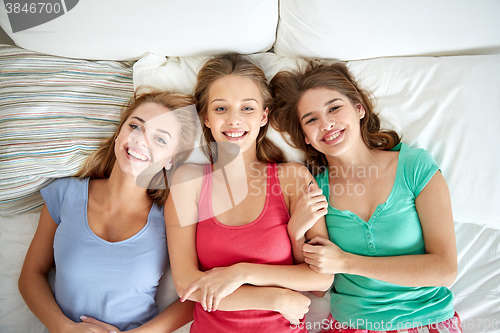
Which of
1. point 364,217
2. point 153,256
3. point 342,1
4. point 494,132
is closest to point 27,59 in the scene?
point 153,256

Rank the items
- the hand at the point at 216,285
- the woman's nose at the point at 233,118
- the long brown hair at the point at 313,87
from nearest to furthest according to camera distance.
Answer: the hand at the point at 216,285
the woman's nose at the point at 233,118
the long brown hair at the point at 313,87

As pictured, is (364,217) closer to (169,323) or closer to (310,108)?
(310,108)

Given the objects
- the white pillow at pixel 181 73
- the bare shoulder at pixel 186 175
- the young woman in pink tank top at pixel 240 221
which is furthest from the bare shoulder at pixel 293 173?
the bare shoulder at pixel 186 175

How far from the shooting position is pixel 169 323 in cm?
122

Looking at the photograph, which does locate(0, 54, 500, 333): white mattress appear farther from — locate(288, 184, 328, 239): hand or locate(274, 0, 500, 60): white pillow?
locate(288, 184, 328, 239): hand

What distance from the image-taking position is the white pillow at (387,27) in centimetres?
123

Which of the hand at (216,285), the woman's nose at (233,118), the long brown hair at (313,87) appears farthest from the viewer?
the long brown hair at (313,87)

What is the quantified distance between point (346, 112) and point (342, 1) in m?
0.45

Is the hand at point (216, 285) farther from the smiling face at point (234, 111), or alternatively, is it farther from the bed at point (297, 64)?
the smiling face at point (234, 111)

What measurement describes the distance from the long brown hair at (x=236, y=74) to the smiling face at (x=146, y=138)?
153 millimetres

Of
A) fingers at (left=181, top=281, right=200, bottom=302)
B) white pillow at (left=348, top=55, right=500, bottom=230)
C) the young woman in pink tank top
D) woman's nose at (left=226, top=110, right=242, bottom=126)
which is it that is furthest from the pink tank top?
white pillow at (left=348, top=55, right=500, bottom=230)

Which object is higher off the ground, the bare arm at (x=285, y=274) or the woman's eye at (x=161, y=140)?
the woman's eye at (x=161, y=140)

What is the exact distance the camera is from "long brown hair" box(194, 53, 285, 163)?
129 cm

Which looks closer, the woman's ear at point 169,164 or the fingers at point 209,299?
the fingers at point 209,299
